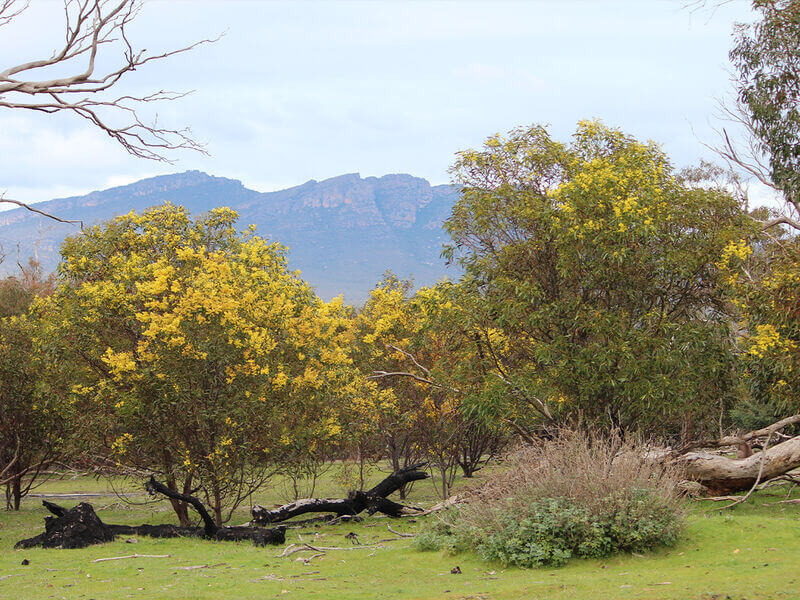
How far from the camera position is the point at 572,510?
11.3m

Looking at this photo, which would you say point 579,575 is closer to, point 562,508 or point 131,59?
point 562,508

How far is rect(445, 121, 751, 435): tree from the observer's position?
1606 cm

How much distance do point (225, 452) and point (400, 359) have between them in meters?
8.35

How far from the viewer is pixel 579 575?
10.4m

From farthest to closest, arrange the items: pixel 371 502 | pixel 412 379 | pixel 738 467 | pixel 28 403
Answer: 1. pixel 412 379
2. pixel 28 403
3. pixel 371 502
4. pixel 738 467

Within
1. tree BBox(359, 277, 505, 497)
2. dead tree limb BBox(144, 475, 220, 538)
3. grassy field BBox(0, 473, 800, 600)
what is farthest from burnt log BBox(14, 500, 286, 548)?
tree BBox(359, 277, 505, 497)

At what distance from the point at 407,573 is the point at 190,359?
7404mm

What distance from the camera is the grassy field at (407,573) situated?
30.7 feet

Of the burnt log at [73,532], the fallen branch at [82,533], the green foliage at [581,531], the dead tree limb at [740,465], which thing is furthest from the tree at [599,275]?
the burnt log at [73,532]

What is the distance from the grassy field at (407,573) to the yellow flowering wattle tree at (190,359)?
2683 millimetres

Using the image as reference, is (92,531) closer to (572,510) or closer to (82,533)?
(82,533)

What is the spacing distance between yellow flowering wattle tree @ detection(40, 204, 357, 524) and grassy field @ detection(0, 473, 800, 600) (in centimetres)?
268

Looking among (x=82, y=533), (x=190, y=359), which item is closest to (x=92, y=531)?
(x=82, y=533)

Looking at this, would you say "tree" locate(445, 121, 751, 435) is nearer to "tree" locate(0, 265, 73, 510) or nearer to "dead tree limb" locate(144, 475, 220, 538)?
"dead tree limb" locate(144, 475, 220, 538)
